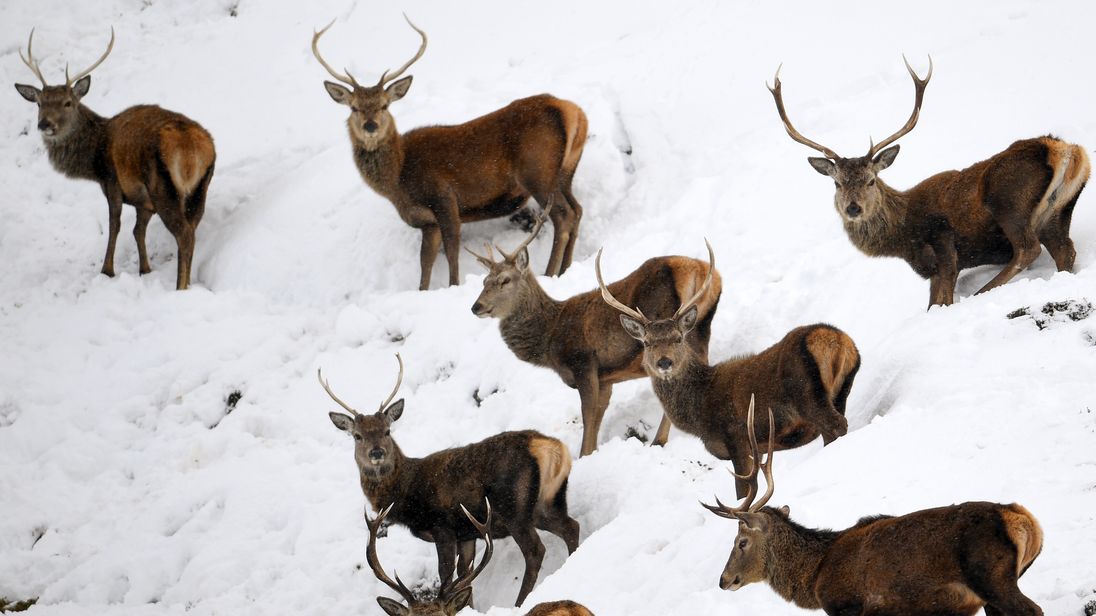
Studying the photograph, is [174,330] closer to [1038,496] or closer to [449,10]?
[449,10]

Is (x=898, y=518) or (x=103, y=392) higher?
(x=898, y=518)

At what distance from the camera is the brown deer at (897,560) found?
4836mm

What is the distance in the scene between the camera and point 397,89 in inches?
509

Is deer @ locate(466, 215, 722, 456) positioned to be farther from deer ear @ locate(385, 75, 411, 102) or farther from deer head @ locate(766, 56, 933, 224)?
deer ear @ locate(385, 75, 411, 102)

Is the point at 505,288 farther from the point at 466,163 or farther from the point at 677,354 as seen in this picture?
the point at 677,354

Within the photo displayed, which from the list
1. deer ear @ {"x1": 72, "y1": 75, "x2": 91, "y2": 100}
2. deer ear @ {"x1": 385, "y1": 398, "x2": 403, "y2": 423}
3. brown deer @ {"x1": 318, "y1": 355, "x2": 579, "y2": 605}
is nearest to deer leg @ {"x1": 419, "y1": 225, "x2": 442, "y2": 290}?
deer ear @ {"x1": 385, "y1": 398, "x2": 403, "y2": 423}

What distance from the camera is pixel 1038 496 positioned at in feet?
19.7

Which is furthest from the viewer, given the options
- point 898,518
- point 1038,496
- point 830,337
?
point 830,337

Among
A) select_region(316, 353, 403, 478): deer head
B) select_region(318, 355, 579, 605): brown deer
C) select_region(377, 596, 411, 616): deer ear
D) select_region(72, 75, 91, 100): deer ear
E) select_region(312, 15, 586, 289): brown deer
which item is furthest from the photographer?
select_region(72, 75, 91, 100): deer ear

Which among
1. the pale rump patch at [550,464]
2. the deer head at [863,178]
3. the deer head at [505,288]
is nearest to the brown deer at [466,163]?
the deer head at [505,288]

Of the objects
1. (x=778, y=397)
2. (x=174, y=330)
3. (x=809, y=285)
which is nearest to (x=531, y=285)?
(x=809, y=285)

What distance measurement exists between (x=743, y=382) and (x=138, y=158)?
8.17 m

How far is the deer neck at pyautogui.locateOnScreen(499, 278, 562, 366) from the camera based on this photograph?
10.5 meters

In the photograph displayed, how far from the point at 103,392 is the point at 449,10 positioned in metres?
7.13
